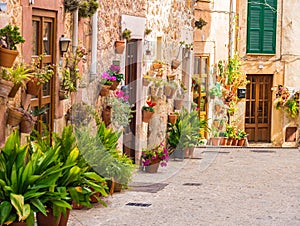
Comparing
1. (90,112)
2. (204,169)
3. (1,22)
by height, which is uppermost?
(1,22)

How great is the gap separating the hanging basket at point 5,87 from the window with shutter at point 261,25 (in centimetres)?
1607

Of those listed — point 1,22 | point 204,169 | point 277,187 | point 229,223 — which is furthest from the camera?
A: point 204,169

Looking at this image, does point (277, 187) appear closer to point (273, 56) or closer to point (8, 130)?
point (8, 130)

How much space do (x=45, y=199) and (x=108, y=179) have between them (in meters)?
2.29

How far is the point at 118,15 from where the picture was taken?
11.6 m

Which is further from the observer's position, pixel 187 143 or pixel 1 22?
pixel 187 143

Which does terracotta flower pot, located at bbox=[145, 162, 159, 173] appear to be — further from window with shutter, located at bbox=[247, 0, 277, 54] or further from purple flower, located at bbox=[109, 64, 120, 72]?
window with shutter, located at bbox=[247, 0, 277, 54]

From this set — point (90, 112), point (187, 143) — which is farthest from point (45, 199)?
point (187, 143)

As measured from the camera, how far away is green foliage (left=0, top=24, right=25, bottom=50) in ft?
24.5

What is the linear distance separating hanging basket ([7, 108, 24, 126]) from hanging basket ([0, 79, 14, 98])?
0.32 metres

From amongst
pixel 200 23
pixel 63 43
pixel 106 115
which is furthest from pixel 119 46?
pixel 200 23

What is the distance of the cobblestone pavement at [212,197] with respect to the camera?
8586 millimetres

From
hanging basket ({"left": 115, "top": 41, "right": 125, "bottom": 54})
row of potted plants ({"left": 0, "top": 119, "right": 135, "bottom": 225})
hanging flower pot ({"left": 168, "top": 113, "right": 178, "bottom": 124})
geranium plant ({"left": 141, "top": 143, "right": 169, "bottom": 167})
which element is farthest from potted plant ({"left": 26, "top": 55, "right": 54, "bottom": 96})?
hanging flower pot ({"left": 168, "top": 113, "right": 178, "bottom": 124})

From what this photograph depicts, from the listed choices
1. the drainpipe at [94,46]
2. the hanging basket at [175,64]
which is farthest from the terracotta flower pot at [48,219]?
the hanging basket at [175,64]
